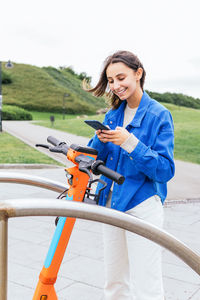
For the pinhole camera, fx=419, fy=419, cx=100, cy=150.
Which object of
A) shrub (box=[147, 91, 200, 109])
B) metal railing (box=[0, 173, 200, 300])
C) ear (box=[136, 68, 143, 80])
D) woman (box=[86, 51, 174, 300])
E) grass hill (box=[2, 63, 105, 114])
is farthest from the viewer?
shrub (box=[147, 91, 200, 109])

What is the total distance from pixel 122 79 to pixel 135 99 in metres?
0.16

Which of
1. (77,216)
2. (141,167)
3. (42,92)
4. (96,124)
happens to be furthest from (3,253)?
(42,92)

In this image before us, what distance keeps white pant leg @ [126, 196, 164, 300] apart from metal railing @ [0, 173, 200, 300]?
0.46 metres

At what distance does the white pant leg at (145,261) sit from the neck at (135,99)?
19.0 inches

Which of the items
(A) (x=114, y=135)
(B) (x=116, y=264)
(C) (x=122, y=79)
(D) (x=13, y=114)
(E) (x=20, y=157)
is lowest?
(D) (x=13, y=114)

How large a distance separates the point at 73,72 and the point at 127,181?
293ft

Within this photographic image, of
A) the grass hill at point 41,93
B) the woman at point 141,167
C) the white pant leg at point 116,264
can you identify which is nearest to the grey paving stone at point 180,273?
the white pant leg at point 116,264

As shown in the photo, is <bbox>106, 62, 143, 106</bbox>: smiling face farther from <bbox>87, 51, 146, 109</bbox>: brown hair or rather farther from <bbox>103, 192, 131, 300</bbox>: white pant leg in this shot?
<bbox>103, 192, 131, 300</bbox>: white pant leg

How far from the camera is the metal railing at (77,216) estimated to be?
1.32 metres

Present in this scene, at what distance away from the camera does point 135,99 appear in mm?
2104

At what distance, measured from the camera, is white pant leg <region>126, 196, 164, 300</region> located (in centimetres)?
197

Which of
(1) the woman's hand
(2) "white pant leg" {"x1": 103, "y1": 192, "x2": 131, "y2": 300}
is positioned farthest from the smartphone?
(2) "white pant leg" {"x1": 103, "y1": 192, "x2": 131, "y2": 300}

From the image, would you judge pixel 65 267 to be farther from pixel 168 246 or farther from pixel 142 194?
pixel 168 246

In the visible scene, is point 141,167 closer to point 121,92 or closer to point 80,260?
point 121,92
